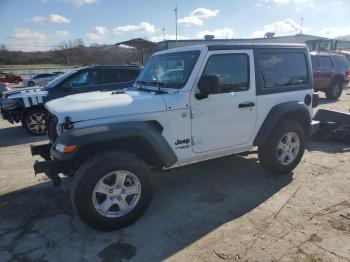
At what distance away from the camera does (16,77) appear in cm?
3159

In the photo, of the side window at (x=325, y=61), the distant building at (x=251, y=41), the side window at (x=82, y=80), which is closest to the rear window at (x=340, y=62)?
the side window at (x=325, y=61)

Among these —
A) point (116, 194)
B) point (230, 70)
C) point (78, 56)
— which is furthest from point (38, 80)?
point (116, 194)

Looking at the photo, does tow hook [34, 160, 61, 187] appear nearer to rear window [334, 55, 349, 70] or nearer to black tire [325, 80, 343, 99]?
black tire [325, 80, 343, 99]

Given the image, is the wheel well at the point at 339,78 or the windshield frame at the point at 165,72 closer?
the windshield frame at the point at 165,72

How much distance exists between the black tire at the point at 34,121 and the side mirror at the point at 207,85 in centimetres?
569

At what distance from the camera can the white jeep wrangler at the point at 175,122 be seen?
3.29 metres

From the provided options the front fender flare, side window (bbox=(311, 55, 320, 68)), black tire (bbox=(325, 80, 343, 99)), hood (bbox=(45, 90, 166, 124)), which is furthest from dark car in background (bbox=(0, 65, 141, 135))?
black tire (bbox=(325, 80, 343, 99))

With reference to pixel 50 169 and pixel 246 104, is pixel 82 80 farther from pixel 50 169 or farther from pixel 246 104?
pixel 246 104

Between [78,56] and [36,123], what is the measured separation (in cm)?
3658

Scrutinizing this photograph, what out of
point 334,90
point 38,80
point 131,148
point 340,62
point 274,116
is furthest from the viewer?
point 38,80

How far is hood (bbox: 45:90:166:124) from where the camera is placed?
3309 mm

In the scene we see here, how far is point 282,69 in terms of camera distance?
4.65 meters

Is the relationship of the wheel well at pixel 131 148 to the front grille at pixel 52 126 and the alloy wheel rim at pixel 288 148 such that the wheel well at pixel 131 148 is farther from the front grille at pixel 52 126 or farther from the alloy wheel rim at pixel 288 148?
the alloy wheel rim at pixel 288 148

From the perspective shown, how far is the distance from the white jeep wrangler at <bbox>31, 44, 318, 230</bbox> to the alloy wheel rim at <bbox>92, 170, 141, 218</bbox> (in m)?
0.01
